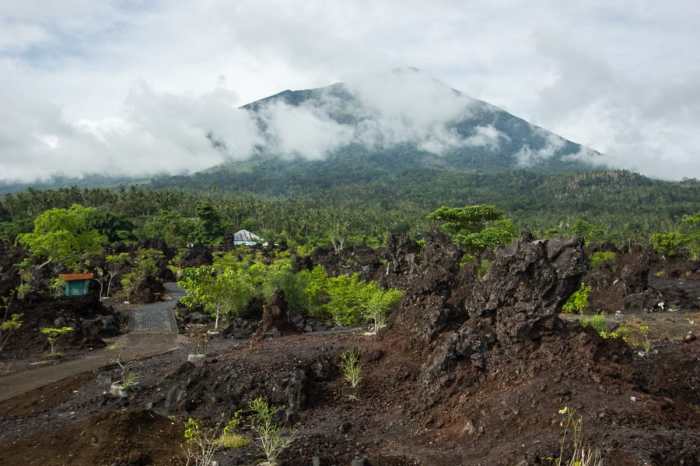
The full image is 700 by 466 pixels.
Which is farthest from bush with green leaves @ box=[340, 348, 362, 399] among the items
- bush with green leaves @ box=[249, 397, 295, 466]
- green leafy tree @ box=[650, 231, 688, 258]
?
green leafy tree @ box=[650, 231, 688, 258]

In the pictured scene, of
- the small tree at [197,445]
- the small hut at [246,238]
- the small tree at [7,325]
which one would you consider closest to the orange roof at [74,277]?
the small tree at [7,325]

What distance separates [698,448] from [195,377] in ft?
33.8

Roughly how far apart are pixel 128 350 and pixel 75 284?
47.4ft

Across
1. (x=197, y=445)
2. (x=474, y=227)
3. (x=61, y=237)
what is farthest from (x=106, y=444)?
(x=474, y=227)

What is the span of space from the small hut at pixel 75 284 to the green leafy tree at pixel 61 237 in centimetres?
153

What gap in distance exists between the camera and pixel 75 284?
31.0 metres

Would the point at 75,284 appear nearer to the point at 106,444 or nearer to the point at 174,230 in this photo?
the point at 106,444

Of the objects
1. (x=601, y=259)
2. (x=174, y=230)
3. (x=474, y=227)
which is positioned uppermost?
(x=474, y=227)

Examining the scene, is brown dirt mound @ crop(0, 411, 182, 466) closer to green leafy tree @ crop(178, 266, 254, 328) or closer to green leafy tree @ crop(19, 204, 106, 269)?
green leafy tree @ crop(178, 266, 254, 328)

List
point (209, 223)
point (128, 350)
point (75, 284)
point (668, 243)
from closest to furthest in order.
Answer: point (128, 350) → point (75, 284) → point (668, 243) → point (209, 223)

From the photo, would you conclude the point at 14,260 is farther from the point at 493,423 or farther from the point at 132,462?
the point at 493,423

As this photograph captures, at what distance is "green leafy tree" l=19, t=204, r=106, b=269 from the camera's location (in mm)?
30312

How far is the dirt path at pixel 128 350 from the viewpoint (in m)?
15.1

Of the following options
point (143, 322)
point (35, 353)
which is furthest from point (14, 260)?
point (35, 353)
